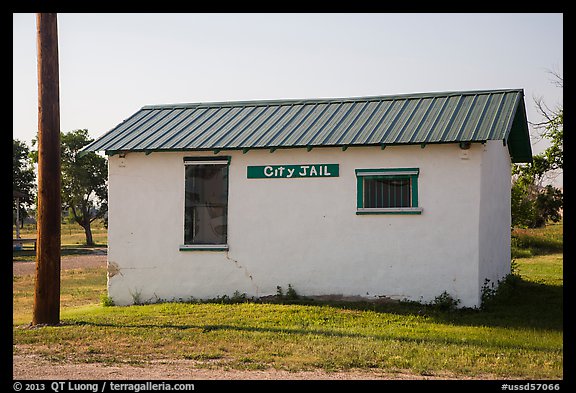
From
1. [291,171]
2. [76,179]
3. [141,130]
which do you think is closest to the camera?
[291,171]

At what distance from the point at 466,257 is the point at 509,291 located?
2.75 metres

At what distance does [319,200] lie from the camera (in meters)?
16.0

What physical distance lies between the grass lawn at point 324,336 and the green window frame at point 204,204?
1.52 meters

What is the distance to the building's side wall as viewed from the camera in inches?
609

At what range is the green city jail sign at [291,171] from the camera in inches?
630

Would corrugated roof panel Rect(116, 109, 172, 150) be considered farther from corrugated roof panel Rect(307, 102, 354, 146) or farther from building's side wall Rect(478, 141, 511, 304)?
building's side wall Rect(478, 141, 511, 304)

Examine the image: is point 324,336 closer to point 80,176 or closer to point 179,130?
point 179,130

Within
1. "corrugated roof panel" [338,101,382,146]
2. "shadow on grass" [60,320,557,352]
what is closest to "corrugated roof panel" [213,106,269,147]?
"corrugated roof panel" [338,101,382,146]

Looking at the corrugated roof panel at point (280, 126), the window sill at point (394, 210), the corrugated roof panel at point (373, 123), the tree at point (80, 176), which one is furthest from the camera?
the tree at point (80, 176)

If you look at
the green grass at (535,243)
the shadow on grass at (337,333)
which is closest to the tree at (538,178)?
the green grass at (535,243)

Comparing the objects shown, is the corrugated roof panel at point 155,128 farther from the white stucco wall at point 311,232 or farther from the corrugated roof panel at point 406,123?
the corrugated roof panel at point 406,123

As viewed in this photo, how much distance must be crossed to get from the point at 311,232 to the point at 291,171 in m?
1.32

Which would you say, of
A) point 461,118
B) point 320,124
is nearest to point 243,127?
point 320,124

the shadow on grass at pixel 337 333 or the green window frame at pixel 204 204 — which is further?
the green window frame at pixel 204 204
